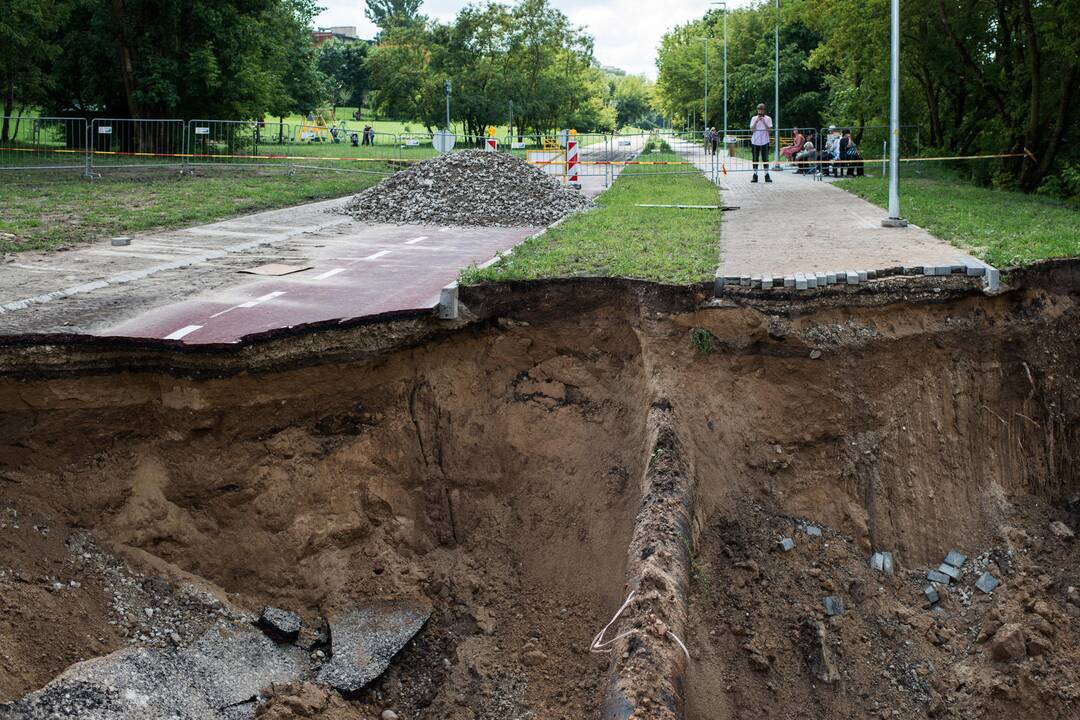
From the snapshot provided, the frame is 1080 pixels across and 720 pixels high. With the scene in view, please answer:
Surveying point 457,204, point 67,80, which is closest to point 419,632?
point 457,204

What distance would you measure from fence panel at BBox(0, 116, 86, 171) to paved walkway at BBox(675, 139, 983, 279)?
58.7 feet

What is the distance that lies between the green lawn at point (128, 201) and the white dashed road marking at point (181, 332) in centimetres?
634

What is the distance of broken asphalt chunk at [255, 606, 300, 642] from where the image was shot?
25.8 ft

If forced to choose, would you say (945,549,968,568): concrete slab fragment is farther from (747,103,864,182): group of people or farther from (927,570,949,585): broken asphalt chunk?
(747,103,864,182): group of people

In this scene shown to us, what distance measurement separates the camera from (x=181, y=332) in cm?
900

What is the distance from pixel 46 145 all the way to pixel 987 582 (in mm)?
27566

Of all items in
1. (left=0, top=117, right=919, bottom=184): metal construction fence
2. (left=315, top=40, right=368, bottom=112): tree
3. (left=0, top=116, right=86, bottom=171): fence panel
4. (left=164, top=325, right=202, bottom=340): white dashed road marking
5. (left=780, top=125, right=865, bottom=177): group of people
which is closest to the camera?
(left=164, top=325, right=202, bottom=340): white dashed road marking

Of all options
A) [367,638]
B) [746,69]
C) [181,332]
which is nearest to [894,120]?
[181,332]

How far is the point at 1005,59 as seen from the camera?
75.3 feet

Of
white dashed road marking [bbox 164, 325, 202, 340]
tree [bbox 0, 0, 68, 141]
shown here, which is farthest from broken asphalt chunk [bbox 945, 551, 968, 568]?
tree [bbox 0, 0, 68, 141]

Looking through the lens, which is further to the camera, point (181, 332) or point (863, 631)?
point (181, 332)

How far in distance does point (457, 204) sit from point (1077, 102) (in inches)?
531

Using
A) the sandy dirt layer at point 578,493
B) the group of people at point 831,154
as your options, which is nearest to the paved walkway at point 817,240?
the sandy dirt layer at point 578,493

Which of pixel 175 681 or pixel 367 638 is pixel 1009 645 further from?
pixel 175 681
